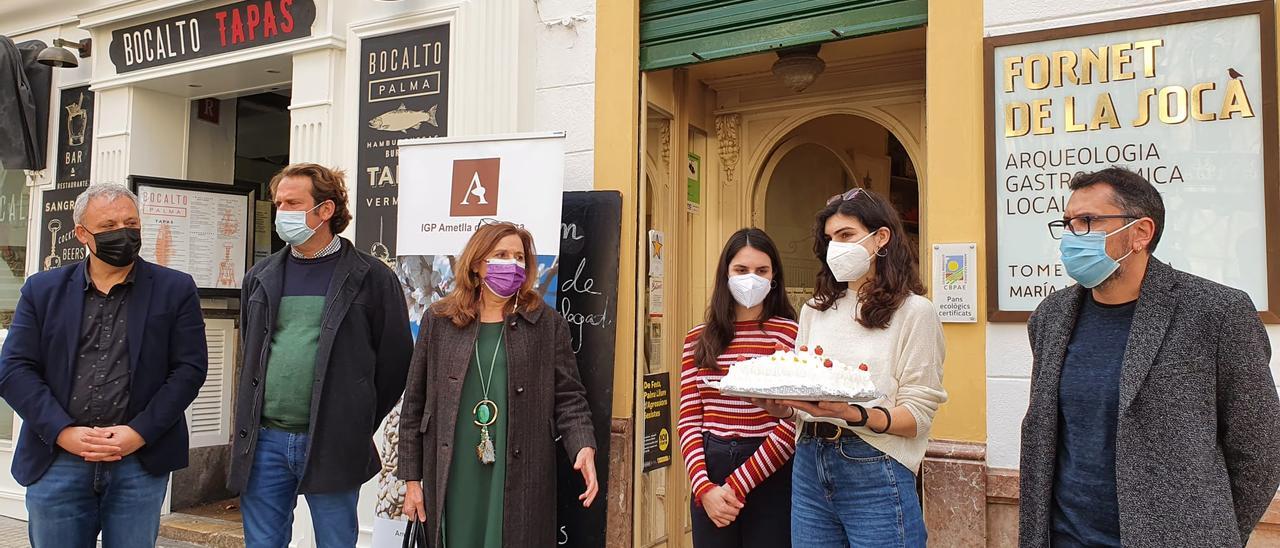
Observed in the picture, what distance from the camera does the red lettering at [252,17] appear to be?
6078 mm

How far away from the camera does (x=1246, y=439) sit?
78.4 inches

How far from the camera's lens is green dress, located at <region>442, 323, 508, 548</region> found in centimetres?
329

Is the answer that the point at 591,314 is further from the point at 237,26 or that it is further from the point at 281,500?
the point at 237,26

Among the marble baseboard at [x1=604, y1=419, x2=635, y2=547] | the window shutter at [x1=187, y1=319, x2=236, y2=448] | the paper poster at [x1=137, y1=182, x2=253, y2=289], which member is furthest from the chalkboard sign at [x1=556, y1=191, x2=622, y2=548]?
the window shutter at [x1=187, y1=319, x2=236, y2=448]

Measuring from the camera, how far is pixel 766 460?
9.94 ft

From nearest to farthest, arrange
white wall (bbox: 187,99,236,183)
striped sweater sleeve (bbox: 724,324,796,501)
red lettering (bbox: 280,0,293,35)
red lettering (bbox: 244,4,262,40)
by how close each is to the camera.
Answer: striped sweater sleeve (bbox: 724,324,796,501) → red lettering (bbox: 280,0,293,35) → red lettering (bbox: 244,4,262,40) → white wall (bbox: 187,99,236,183)

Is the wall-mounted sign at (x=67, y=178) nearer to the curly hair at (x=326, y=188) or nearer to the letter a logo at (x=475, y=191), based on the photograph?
the letter a logo at (x=475, y=191)

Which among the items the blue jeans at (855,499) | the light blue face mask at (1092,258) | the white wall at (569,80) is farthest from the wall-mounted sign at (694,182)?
the light blue face mask at (1092,258)

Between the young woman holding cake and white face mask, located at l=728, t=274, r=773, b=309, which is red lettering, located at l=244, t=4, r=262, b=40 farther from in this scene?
the young woman holding cake

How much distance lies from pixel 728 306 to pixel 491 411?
0.93 metres

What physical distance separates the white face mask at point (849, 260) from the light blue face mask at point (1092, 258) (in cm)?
71

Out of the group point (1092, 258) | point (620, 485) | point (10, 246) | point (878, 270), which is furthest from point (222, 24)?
point (1092, 258)

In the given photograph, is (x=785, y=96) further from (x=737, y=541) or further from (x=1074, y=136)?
(x=737, y=541)

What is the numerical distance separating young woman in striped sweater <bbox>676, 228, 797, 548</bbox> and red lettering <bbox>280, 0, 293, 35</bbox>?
154 inches
